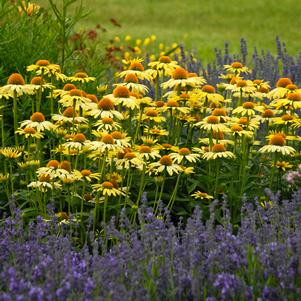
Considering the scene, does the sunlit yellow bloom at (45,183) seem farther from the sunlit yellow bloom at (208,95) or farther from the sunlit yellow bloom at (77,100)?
the sunlit yellow bloom at (208,95)

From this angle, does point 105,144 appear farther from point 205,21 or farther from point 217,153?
point 205,21

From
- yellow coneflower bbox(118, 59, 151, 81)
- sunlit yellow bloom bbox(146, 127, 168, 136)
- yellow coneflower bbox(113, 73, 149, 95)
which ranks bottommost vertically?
sunlit yellow bloom bbox(146, 127, 168, 136)

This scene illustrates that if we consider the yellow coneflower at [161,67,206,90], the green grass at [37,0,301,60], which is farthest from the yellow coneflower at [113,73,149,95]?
the green grass at [37,0,301,60]

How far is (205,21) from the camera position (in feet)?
60.3

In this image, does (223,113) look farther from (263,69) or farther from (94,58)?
(263,69)

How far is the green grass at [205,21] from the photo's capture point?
53.5 feet

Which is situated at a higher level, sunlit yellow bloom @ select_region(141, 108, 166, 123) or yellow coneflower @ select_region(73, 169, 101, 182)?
sunlit yellow bloom @ select_region(141, 108, 166, 123)

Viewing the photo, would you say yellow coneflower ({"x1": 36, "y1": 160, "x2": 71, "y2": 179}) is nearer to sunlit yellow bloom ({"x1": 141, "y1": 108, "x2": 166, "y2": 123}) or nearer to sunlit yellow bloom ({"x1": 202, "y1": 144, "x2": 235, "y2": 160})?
sunlit yellow bloom ({"x1": 141, "y1": 108, "x2": 166, "y2": 123})

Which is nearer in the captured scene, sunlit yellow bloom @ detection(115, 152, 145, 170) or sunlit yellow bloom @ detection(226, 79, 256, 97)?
sunlit yellow bloom @ detection(115, 152, 145, 170)

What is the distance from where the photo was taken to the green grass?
16.3 m

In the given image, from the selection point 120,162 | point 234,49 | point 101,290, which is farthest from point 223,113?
point 234,49

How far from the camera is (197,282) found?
9.87 ft

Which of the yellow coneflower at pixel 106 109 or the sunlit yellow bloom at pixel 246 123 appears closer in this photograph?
the yellow coneflower at pixel 106 109

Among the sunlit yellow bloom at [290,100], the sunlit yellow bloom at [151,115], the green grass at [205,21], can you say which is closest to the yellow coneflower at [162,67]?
the sunlit yellow bloom at [151,115]
